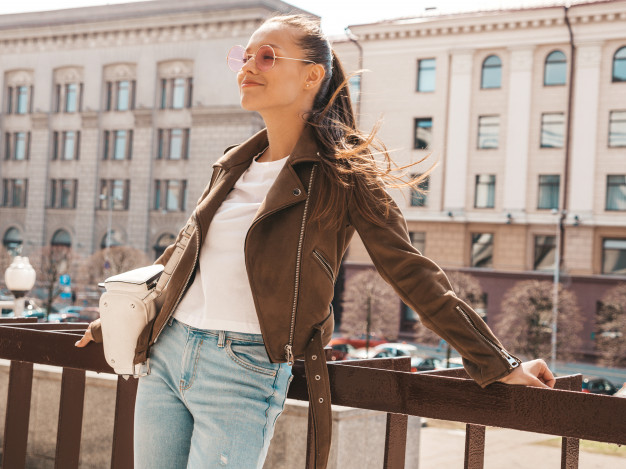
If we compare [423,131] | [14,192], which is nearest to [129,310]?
[423,131]

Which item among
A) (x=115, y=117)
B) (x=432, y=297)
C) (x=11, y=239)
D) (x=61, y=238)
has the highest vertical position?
(x=115, y=117)

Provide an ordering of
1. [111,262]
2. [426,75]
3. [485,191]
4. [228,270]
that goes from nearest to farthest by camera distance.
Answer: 1. [228,270]
2. [485,191]
3. [426,75]
4. [111,262]

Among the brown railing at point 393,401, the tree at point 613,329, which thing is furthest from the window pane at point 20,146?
the brown railing at point 393,401

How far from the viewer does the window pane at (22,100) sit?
4722 cm

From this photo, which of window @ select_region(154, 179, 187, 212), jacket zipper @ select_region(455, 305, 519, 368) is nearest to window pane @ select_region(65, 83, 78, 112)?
window @ select_region(154, 179, 187, 212)

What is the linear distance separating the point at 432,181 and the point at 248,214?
33.2 metres

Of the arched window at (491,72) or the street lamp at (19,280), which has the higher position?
the arched window at (491,72)

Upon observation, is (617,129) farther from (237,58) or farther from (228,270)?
(228,270)

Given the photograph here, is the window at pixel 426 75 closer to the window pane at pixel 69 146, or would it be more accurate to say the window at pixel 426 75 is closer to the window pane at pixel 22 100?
the window pane at pixel 69 146

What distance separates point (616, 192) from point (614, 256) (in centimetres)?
253

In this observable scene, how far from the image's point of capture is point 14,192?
4700cm

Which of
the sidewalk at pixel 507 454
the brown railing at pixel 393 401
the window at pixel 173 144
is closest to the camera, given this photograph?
the brown railing at pixel 393 401

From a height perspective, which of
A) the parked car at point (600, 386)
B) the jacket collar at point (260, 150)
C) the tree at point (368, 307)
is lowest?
the parked car at point (600, 386)

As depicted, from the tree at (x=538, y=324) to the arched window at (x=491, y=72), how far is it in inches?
372
